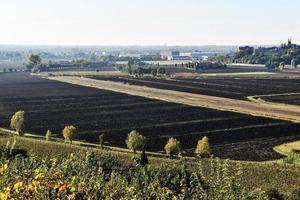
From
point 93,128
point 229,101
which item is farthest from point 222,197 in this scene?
point 229,101

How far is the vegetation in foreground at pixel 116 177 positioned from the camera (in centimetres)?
1252

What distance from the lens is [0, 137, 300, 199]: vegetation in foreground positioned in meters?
12.5

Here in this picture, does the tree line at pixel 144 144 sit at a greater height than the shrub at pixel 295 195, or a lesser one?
lesser

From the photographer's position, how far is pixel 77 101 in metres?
114

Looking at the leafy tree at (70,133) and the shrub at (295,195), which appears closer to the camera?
the shrub at (295,195)

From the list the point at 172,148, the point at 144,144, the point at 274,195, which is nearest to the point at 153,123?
the point at 144,144

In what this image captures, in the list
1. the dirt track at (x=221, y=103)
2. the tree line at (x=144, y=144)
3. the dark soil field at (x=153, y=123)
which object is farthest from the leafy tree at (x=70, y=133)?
the dirt track at (x=221, y=103)

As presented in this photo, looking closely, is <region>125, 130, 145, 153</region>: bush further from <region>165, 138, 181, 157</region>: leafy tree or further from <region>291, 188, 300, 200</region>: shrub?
<region>291, 188, 300, 200</region>: shrub

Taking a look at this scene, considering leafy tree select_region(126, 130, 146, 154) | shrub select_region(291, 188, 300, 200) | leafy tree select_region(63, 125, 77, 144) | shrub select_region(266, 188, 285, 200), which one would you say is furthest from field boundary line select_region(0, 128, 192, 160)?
shrub select_region(291, 188, 300, 200)

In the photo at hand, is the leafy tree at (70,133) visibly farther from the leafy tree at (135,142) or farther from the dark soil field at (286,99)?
the dark soil field at (286,99)

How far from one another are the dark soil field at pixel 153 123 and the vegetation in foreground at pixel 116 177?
36.4 feet

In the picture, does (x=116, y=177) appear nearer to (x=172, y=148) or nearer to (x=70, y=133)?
(x=172, y=148)

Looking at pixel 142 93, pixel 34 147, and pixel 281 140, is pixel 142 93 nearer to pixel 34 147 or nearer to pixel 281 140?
pixel 281 140

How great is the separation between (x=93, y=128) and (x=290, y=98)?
5522cm
